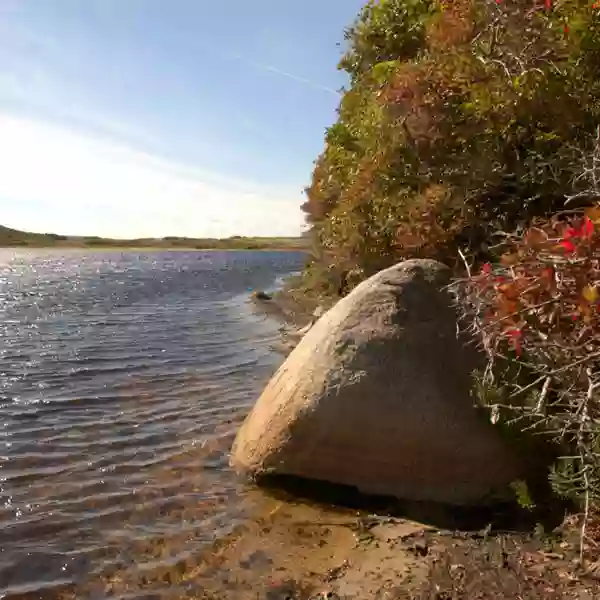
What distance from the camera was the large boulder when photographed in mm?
6020

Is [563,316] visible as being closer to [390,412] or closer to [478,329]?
[478,329]

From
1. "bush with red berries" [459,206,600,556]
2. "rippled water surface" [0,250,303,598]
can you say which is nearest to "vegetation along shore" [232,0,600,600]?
"bush with red berries" [459,206,600,556]

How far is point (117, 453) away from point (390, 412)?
12.9 ft

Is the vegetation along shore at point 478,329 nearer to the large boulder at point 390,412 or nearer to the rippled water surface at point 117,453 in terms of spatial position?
the large boulder at point 390,412

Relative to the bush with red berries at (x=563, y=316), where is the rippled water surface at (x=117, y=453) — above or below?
below

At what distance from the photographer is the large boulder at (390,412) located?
19.7ft

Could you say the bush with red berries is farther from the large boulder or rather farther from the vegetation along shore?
the large boulder

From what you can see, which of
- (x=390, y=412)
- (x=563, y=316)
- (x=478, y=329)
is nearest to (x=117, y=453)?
(x=390, y=412)

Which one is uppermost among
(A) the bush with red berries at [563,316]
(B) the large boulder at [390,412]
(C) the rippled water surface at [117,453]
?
(A) the bush with red berries at [563,316]

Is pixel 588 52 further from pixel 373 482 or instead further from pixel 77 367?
pixel 77 367

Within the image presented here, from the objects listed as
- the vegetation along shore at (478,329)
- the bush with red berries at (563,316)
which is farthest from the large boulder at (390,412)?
the bush with red berries at (563,316)

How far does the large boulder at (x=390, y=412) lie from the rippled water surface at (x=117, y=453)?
1072mm

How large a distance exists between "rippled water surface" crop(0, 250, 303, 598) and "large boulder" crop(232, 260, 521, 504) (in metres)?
1.07

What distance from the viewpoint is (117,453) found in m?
8.05
